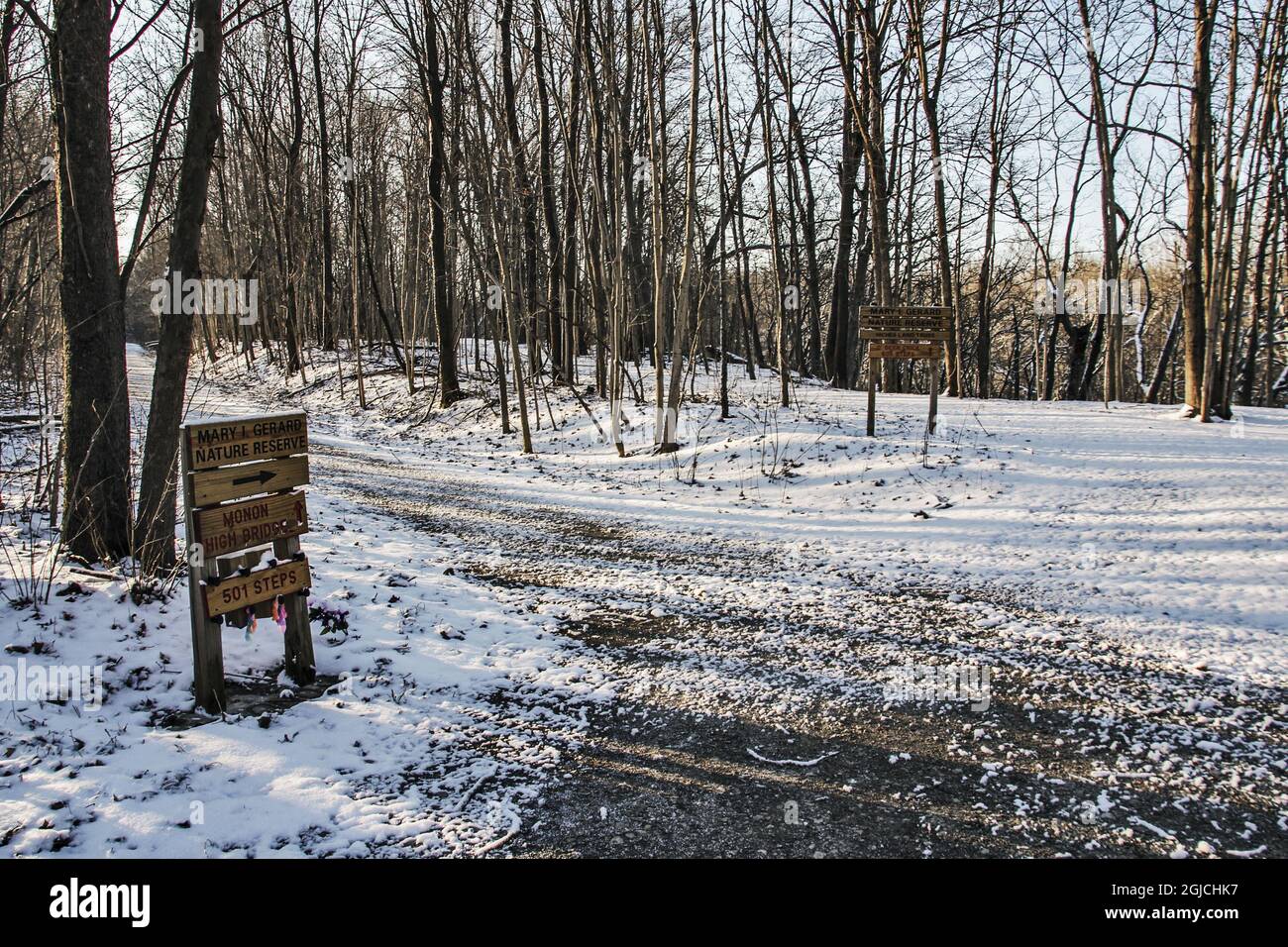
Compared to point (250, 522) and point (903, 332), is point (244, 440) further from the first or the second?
point (903, 332)

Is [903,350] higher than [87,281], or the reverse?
[87,281]

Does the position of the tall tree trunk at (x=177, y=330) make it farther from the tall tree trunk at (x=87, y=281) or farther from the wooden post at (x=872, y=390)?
the wooden post at (x=872, y=390)

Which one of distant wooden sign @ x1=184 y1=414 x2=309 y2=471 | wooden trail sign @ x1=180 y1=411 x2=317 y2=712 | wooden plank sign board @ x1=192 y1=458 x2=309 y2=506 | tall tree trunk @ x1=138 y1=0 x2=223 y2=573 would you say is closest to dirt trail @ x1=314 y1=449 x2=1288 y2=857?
wooden trail sign @ x1=180 y1=411 x2=317 y2=712

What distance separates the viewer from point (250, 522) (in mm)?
4094

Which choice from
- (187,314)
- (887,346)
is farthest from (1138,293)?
(187,314)

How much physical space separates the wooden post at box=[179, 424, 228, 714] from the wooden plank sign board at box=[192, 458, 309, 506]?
0.21ft

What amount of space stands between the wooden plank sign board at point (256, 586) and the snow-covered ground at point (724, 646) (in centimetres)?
61

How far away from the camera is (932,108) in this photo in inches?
600

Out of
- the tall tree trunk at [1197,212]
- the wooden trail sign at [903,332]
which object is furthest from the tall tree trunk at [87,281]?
the tall tree trunk at [1197,212]

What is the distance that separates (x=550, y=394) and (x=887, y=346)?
854 centimetres

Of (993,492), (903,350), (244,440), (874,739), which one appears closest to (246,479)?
(244,440)

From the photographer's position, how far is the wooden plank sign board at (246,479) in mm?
3855

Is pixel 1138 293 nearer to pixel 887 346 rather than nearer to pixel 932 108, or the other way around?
pixel 932 108

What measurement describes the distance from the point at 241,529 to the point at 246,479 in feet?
0.93
